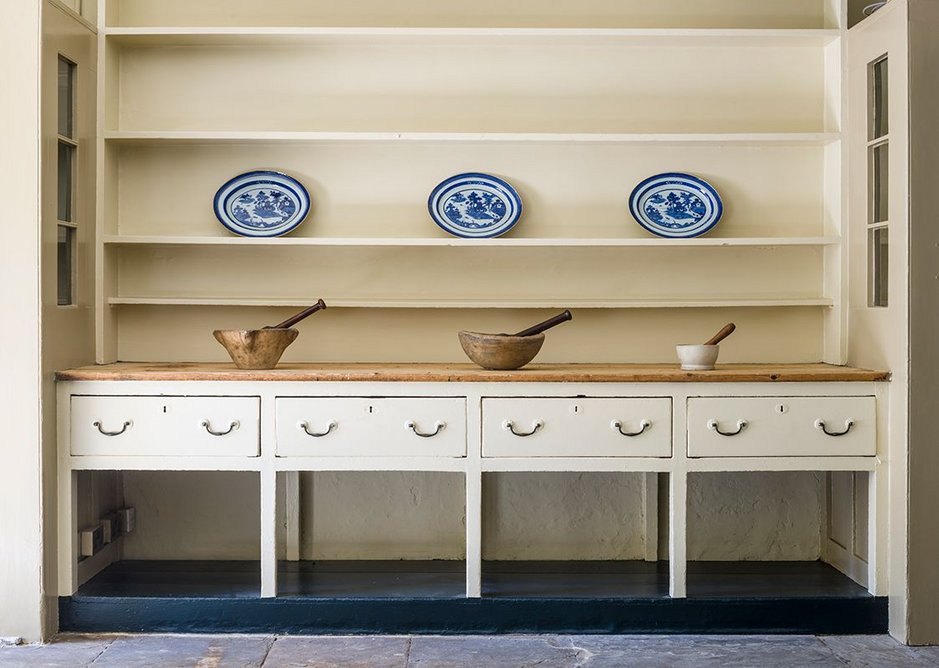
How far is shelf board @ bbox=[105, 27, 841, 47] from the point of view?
3.81 meters

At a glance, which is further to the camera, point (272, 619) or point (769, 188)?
point (769, 188)

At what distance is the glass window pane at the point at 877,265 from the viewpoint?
3.56 metres

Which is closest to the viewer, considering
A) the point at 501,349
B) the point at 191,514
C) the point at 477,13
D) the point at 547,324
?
the point at 501,349

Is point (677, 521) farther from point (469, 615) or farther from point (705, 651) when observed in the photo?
point (469, 615)

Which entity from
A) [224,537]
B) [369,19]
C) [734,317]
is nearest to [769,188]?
[734,317]

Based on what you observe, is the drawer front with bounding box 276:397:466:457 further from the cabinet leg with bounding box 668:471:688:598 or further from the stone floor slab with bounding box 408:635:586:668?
the cabinet leg with bounding box 668:471:688:598

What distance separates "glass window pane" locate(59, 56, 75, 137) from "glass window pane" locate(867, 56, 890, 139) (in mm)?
2945

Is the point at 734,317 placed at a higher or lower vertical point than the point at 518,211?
lower

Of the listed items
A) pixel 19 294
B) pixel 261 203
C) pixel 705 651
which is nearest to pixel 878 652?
pixel 705 651

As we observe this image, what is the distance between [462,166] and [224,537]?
1.84 meters

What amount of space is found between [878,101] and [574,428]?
1647 millimetres

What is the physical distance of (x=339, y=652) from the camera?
10.9ft

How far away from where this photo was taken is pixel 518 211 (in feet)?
13.1

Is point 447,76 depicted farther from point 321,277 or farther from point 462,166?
point 321,277
